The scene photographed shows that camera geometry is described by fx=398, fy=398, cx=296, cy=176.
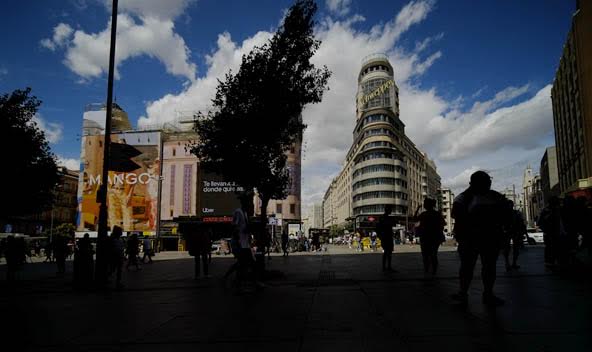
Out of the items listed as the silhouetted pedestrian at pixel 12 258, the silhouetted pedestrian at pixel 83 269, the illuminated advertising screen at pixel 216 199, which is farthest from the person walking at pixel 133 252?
the illuminated advertising screen at pixel 216 199

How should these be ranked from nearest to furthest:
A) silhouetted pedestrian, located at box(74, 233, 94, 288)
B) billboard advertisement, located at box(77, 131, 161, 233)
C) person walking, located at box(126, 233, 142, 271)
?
1. silhouetted pedestrian, located at box(74, 233, 94, 288)
2. person walking, located at box(126, 233, 142, 271)
3. billboard advertisement, located at box(77, 131, 161, 233)

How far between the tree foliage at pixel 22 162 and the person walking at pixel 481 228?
1588 centimetres

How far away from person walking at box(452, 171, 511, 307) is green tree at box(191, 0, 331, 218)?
660 cm

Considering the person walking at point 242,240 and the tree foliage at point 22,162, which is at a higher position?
the tree foliage at point 22,162

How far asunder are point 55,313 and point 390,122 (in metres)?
87.3

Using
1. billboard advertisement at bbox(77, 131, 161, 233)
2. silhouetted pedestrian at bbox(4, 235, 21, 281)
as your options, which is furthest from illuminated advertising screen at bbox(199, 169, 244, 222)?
silhouetted pedestrian at bbox(4, 235, 21, 281)

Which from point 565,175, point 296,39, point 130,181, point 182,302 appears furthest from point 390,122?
point 182,302

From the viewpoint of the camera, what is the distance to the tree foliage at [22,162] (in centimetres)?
1498

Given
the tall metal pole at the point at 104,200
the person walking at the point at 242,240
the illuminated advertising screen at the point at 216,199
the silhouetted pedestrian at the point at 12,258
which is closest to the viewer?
the person walking at the point at 242,240

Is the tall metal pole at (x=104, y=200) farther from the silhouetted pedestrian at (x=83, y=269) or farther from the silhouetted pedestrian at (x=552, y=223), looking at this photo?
the silhouetted pedestrian at (x=552, y=223)

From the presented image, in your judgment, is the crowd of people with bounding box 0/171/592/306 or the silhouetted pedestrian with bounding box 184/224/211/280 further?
the silhouetted pedestrian with bounding box 184/224/211/280

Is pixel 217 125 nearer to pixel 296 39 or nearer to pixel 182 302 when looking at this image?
pixel 296 39

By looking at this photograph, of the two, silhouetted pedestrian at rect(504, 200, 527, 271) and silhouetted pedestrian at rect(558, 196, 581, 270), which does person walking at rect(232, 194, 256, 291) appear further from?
silhouetted pedestrian at rect(504, 200, 527, 271)

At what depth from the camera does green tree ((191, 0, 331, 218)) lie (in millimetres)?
10836
